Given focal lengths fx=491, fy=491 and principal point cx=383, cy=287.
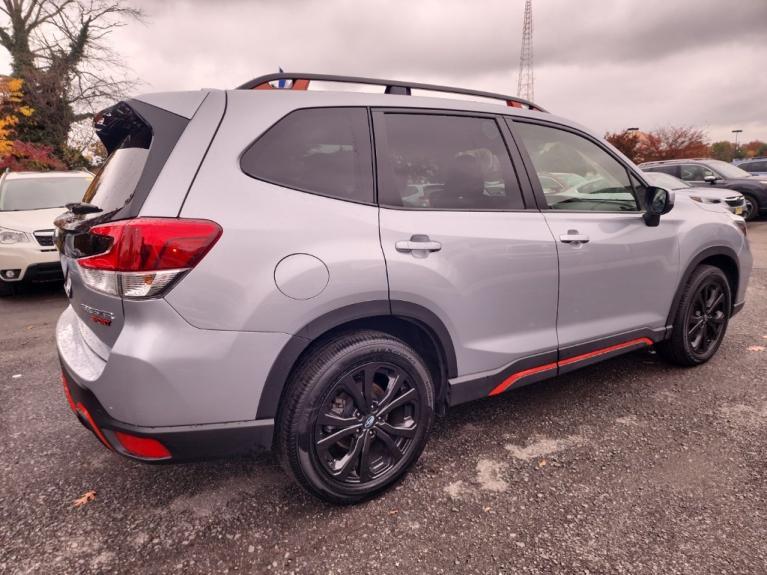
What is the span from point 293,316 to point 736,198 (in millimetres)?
11118

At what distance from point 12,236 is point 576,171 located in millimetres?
6447

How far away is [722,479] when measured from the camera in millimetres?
2273

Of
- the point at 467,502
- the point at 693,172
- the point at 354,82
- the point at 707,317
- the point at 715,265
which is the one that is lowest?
the point at 467,502

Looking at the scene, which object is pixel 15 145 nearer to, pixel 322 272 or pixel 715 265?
pixel 322 272

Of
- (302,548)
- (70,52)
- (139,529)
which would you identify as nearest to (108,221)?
(139,529)

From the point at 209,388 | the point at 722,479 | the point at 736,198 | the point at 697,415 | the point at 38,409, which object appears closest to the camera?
the point at 209,388

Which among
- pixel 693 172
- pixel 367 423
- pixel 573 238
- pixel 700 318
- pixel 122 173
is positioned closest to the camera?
pixel 122 173

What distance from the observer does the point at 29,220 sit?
→ 6191 mm

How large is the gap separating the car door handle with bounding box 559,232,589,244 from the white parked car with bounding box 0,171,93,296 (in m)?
5.93

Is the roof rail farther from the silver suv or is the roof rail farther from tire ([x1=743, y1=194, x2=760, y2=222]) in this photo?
tire ([x1=743, y1=194, x2=760, y2=222])

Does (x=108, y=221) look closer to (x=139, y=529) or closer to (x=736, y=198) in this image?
(x=139, y=529)

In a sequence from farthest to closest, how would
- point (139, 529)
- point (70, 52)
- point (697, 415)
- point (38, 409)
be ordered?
point (70, 52)
point (38, 409)
point (697, 415)
point (139, 529)

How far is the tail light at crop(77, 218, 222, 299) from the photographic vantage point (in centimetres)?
165

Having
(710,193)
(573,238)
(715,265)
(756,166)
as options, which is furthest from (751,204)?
(573,238)
